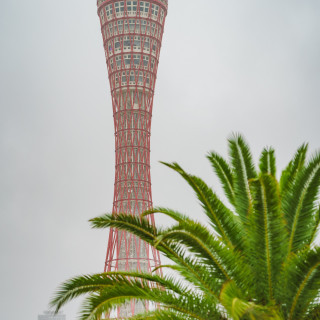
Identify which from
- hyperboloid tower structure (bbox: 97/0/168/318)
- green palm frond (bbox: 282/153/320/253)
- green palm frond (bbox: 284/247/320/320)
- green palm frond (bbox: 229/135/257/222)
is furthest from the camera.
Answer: hyperboloid tower structure (bbox: 97/0/168/318)

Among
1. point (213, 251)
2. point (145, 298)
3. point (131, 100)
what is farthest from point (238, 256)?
point (131, 100)

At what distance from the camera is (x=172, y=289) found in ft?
55.6

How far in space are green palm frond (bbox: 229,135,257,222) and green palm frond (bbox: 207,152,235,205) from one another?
0.76 metres

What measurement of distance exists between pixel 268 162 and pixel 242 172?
1.17 meters

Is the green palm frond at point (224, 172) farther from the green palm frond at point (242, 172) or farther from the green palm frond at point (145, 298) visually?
the green palm frond at point (145, 298)

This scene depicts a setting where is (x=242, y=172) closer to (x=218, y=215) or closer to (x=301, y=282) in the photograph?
(x=218, y=215)

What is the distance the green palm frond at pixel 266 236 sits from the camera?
1554 centimetres

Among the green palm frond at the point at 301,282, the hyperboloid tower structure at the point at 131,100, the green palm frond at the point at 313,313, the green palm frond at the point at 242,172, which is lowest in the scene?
the green palm frond at the point at 313,313

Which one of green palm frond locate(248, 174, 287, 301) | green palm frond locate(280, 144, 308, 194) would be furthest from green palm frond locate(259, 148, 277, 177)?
green palm frond locate(248, 174, 287, 301)

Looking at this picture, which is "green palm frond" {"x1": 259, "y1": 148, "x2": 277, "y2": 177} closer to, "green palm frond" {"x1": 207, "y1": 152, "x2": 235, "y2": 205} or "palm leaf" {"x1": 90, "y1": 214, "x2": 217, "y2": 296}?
"green palm frond" {"x1": 207, "y1": 152, "x2": 235, "y2": 205}

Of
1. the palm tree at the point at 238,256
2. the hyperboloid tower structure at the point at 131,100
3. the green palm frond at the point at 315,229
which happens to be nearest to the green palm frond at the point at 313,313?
the palm tree at the point at 238,256

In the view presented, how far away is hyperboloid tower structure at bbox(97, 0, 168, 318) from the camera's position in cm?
6122

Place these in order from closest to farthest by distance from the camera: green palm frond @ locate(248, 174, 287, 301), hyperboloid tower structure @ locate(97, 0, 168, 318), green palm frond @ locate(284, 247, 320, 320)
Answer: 1. green palm frond @ locate(284, 247, 320, 320)
2. green palm frond @ locate(248, 174, 287, 301)
3. hyperboloid tower structure @ locate(97, 0, 168, 318)

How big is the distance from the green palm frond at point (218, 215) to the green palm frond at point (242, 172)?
31 centimetres
